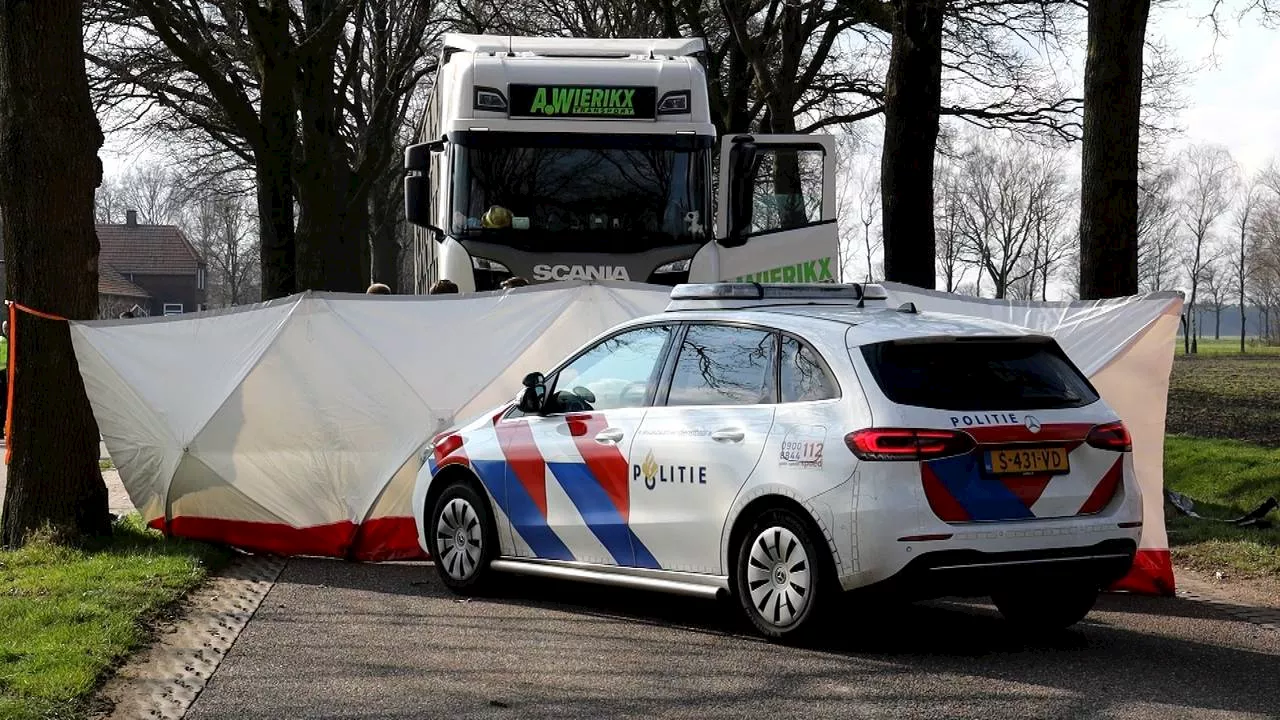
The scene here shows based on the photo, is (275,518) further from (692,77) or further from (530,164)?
(692,77)

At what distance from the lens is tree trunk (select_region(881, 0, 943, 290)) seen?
16.6 meters

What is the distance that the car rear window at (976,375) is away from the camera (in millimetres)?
7477

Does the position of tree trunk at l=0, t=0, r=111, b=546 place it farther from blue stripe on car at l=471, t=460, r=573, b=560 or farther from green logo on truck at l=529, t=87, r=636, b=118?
green logo on truck at l=529, t=87, r=636, b=118

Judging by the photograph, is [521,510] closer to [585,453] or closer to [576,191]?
[585,453]

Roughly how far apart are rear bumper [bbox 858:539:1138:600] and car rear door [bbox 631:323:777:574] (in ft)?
3.25

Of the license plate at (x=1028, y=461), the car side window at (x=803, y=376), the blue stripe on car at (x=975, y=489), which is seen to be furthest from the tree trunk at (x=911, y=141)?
the blue stripe on car at (x=975, y=489)

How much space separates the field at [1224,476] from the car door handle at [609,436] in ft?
14.7

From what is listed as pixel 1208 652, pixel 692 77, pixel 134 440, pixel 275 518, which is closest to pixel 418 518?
pixel 275 518

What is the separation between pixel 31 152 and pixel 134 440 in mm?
2031

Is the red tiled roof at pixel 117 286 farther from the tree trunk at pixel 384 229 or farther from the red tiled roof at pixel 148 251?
the tree trunk at pixel 384 229

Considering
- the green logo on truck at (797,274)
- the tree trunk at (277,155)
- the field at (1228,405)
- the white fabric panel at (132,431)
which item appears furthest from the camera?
the tree trunk at (277,155)

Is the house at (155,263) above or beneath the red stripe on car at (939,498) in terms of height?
above

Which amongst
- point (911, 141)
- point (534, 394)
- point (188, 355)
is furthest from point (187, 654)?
point (911, 141)

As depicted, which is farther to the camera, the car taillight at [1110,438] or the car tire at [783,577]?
the car taillight at [1110,438]
